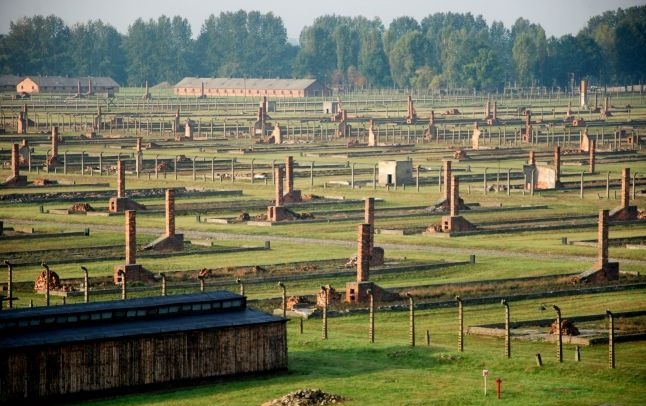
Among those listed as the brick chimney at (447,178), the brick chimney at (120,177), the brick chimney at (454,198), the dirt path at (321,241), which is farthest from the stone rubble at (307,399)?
the brick chimney at (447,178)

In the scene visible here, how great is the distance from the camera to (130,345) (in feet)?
131

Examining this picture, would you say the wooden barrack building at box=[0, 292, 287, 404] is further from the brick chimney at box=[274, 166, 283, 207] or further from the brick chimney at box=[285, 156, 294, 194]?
the brick chimney at box=[285, 156, 294, 194]

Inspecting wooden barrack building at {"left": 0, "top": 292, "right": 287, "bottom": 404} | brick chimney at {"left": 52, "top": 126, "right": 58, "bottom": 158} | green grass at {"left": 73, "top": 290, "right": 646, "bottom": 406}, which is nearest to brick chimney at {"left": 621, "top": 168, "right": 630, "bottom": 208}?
green grass at {"left": 73, "top": 290, "right": 646, "bottom": 406}

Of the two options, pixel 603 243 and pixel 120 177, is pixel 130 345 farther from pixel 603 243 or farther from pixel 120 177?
pixel 120 177

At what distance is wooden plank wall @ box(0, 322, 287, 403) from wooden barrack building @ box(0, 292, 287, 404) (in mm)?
24

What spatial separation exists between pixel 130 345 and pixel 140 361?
0.48 meters

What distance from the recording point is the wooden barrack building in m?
38.6

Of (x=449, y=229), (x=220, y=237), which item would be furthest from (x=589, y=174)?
(x=220, y=237)

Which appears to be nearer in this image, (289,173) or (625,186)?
(625,186)

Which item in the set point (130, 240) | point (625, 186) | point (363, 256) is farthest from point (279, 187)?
point (363, 256)

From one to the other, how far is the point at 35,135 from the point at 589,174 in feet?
178

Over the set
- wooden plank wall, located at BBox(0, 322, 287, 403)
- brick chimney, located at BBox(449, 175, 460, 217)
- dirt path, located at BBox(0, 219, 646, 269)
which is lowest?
dirt path, located at BBox(0, 219, 646, 269)

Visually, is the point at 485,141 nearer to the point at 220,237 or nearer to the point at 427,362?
the point at 220,237

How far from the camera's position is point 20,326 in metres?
40.2
